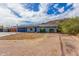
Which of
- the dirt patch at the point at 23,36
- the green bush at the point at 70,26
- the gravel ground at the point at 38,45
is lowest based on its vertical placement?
the gravel ground at the point at 38,45

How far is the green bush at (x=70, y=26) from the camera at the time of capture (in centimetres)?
116

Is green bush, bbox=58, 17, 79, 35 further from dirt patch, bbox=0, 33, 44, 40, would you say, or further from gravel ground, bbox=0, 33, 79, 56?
dirt patch, bbox=0, 33, 44, 40

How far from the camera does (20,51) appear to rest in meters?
1.15

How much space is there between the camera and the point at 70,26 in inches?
45.4

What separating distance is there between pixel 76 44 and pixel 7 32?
21.6 inches

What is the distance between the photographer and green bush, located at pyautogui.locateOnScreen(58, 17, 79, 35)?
3.79 feet

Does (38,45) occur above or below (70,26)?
below

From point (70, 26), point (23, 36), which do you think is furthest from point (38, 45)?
point (70, 26)

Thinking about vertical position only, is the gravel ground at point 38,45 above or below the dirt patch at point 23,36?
below

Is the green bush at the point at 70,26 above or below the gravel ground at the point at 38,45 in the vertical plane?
above

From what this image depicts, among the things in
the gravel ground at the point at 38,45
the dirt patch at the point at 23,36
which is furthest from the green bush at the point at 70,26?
the dirt patch at the point at 23,36

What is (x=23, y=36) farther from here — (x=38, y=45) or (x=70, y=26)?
(x=70, y=26)

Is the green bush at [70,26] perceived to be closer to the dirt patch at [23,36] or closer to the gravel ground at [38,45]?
the gravel ground at [38,45]

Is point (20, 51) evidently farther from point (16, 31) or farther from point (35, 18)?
point (35, 18)
